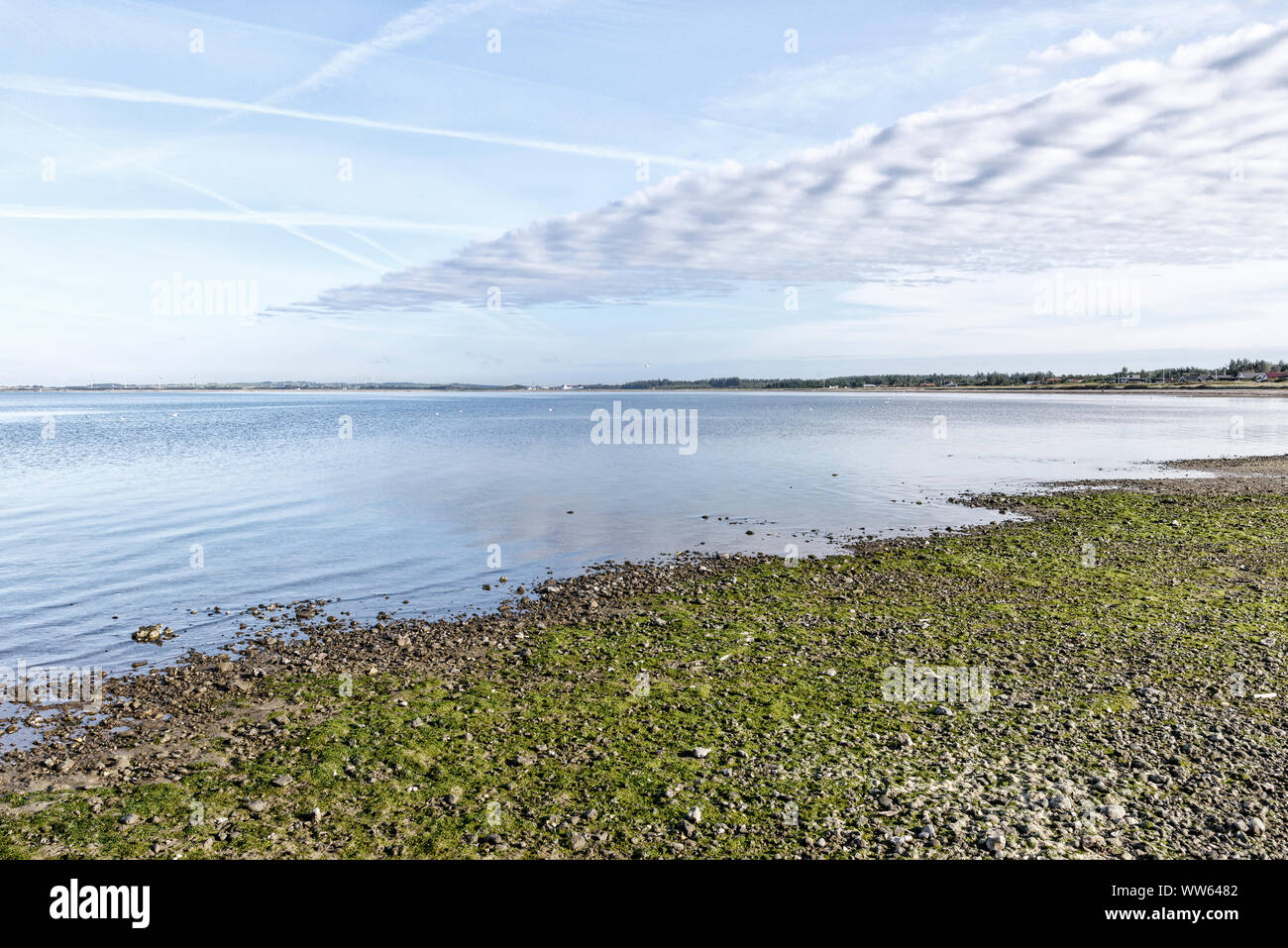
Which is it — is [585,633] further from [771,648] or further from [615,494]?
[615,494]

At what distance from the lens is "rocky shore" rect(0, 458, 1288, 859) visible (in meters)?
9.75

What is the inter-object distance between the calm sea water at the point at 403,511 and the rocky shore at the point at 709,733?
139 inches

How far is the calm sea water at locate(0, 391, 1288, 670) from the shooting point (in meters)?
23.0

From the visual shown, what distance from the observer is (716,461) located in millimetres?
63062

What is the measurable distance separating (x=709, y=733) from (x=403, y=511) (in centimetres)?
2966

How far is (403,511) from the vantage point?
1534 inches

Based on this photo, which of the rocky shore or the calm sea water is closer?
the rocky shore

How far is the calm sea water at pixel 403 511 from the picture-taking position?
2305cm

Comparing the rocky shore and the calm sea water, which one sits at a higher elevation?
the calm sea water

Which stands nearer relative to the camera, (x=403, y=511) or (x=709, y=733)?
(x=709, y=733)

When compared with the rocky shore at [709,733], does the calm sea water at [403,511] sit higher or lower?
higher

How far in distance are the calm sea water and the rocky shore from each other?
3521 mm
